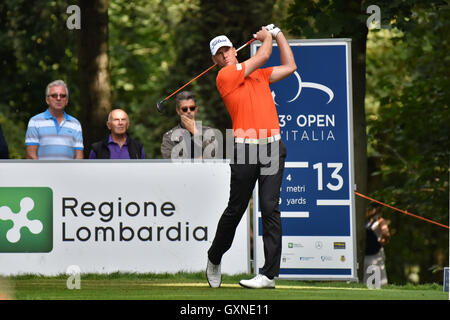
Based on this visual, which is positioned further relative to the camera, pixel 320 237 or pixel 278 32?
pixel 320 237

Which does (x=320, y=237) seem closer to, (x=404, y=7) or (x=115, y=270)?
(x=115, y=270)

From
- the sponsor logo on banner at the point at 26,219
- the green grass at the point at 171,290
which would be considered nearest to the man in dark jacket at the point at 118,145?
the sponsor logo on banner at the point at 26,219

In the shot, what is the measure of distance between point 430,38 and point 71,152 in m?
10.5

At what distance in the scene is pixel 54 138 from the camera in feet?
34.8

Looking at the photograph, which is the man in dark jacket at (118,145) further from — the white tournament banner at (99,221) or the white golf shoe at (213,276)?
the white golf shoe at (213,276)

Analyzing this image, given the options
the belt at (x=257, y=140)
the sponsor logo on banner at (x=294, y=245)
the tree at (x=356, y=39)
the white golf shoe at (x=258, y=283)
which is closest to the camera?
the belt at (x=257, y=140)

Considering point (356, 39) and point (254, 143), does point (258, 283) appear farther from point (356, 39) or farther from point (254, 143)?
point (356, 39)

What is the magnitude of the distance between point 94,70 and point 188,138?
219 inches

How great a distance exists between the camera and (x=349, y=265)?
412 inches

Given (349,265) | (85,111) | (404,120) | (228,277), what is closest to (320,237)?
(349,265)

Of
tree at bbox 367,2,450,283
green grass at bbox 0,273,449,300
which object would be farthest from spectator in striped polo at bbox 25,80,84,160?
tree at bbox 367,2,450,283

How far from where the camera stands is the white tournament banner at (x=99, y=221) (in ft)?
33.4

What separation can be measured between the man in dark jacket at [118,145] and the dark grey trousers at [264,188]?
8.48ft

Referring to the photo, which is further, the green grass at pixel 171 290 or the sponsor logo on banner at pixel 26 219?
the sponsor logo on banner at pixel 26 219
